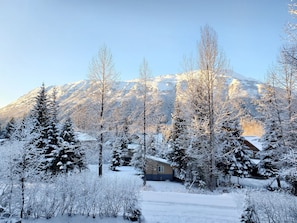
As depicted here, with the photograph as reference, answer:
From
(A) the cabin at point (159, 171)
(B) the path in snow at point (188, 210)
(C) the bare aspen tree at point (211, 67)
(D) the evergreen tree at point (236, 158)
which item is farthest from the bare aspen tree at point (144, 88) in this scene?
(A) the cabin at point (159, 171)

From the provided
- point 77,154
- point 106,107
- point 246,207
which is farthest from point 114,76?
point 246,207

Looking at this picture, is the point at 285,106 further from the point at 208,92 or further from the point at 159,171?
the point at 159,171

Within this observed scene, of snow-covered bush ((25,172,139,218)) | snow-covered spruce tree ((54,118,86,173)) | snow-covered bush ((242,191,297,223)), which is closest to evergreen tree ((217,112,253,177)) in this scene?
snow-covered spruce tree ((54,118,86,173))

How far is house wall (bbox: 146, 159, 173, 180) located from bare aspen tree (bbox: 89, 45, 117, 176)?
545 inches

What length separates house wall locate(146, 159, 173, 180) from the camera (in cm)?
2677

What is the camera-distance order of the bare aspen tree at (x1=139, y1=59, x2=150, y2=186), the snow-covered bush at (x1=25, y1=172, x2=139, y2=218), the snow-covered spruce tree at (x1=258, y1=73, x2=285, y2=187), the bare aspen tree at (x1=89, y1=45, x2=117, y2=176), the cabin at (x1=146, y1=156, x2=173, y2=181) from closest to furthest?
1. the snow-covered bush at (x1=25, y1=172, x2=139, y2=218)
2. the bare aspen tree at (x1=89, y1=45, x2=117, y2=176)
3. the snow-covered spruce tree at (x1=258, y1=73, x2=285, y2=187)
4. the bare aspen tree at (x1=139, y1=59, x2=150, y2=186)
5. the cabin at (x1=146, y1=156, x2=173, y2=181)

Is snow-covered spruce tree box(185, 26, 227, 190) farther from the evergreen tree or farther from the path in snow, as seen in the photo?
the evergreen tree

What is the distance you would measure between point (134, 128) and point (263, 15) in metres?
11.0

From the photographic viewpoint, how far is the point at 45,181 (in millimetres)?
6699

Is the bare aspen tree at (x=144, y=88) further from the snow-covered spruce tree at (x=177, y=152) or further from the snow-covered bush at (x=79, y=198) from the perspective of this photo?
the snow-covered bush at (x=79, y=198)

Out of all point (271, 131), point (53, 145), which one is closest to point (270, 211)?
point (271, 131)

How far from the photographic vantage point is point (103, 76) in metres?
15.4

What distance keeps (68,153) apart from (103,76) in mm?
8226

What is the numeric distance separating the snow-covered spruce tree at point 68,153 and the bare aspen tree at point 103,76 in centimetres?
479
